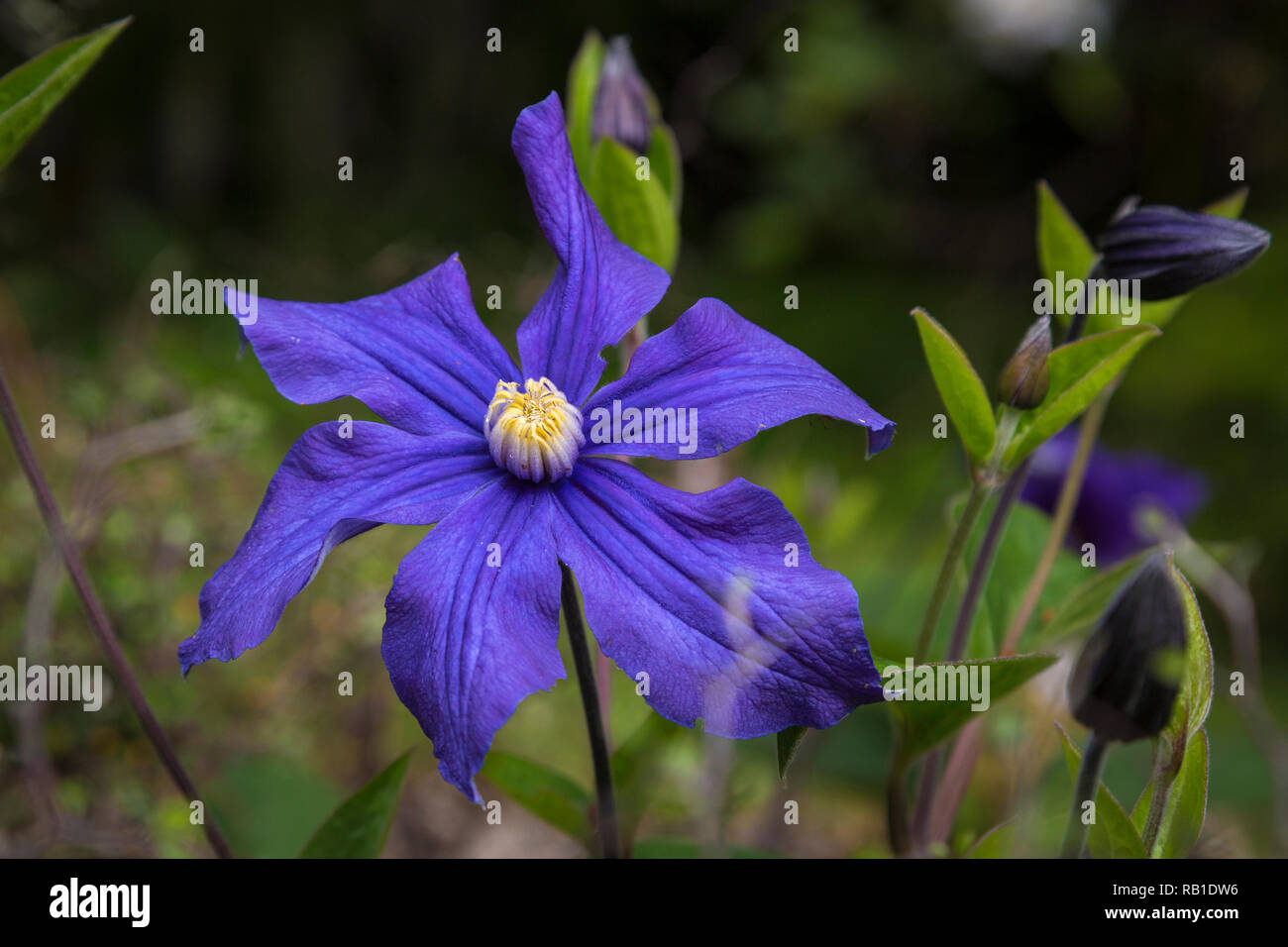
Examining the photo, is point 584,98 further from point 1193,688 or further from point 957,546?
point 1193,688

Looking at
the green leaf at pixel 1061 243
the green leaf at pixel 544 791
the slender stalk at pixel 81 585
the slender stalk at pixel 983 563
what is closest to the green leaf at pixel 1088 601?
the slender stalk at pixel 983 563

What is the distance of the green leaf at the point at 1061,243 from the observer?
1.88 feet

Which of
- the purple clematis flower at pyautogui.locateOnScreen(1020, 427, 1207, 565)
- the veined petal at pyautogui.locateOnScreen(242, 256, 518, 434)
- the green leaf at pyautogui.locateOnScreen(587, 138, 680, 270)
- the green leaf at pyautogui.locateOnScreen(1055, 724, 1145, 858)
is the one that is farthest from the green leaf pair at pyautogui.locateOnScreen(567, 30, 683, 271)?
the purple clematis flower at pyautogui.locateOnScreen(1020, 427, 1207, 565)

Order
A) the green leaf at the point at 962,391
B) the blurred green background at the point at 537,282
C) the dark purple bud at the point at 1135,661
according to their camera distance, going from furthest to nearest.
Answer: the blurred green background at the point at 537,282, the green leaf at the point at 962,391, the dark purple bud at the point at 1135,661

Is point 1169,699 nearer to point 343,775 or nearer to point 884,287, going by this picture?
point 343,775

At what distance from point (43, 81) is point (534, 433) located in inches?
10.1

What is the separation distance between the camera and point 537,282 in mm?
971

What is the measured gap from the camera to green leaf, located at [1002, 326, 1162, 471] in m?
0.45

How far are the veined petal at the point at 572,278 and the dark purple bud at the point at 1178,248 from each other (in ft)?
0.69

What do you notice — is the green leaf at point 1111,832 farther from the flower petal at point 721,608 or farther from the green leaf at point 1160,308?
the green leaf at point 1160,308

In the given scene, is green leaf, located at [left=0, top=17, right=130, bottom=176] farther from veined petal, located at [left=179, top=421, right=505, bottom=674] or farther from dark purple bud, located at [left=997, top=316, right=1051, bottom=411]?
dark purple bud, located at [left=997, top=316, right=1051, bottom=411]

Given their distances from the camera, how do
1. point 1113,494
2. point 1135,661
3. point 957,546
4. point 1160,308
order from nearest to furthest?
point 1135,661, point 957,546, point 1160,308, point 1113,494

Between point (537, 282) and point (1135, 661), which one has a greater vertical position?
point (537, 282)

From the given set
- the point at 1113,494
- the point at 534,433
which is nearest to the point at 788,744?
the point at 534,433
